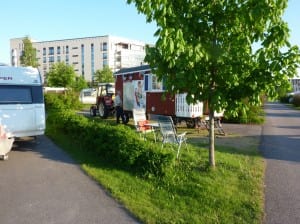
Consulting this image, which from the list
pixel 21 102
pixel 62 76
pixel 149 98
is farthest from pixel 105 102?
pixel 62 76

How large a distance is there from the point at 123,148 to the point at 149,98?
31.1ft

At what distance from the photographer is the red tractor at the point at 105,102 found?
67.9ft

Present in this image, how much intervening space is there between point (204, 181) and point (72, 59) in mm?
121027

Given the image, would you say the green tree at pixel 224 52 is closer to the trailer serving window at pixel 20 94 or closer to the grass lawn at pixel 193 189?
the grass lawn at pixel 193 189

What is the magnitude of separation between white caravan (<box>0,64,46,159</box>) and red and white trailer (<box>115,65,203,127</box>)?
440 cm

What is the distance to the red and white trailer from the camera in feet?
47.0

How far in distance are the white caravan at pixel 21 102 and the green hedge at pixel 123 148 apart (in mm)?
1262

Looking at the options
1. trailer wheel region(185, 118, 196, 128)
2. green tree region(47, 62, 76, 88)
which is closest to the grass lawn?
trailer wheel region(185, 118, 196, 128)

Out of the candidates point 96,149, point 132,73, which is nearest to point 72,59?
point 132,73

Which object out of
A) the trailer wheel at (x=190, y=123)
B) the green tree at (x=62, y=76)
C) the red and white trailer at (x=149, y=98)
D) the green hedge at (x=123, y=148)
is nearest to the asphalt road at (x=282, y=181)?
the green hedge at (x=123, y=148)

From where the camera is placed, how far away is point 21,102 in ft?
33.8

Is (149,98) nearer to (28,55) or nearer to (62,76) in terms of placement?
(62,76)

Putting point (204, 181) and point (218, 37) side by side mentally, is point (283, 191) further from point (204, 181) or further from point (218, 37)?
point (218, 37)

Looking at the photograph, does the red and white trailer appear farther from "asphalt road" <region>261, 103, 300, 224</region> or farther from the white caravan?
the white caravan
